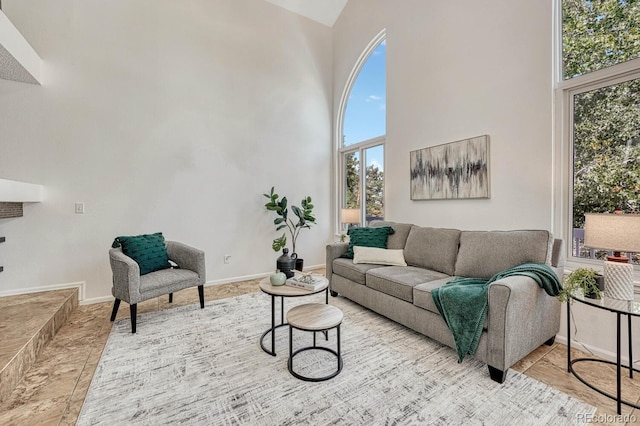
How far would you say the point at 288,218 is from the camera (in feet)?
15.6

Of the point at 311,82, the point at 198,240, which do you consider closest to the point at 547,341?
the point at 198,240

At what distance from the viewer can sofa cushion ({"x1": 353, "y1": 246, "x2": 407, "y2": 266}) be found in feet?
10.3

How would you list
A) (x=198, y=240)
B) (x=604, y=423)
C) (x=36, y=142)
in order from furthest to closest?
(x=198, y=240) → (x=36, y=142) → (x=604, y=423)

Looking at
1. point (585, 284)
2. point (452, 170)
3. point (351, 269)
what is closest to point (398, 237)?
point (351, 269)

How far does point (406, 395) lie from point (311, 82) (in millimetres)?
4791

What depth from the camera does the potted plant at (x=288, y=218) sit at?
4391 mm

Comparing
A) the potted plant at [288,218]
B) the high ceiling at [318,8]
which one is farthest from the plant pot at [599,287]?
the high ceiling at [318,8]

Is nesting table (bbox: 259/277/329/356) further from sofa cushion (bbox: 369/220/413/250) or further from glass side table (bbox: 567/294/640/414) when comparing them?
glass side table (bbox: 567/294/640/414)

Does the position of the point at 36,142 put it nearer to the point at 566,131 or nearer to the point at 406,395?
the point at 406,395

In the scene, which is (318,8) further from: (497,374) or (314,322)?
(497,374)

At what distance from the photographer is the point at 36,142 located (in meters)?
3.09

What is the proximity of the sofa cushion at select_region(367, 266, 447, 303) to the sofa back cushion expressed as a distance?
27 cm

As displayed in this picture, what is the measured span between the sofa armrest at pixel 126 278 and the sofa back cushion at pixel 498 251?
2.95 metres

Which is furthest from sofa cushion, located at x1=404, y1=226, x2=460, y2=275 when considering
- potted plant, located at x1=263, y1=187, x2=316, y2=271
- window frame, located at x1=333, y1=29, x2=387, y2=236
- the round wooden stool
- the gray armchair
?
the gray armchair
